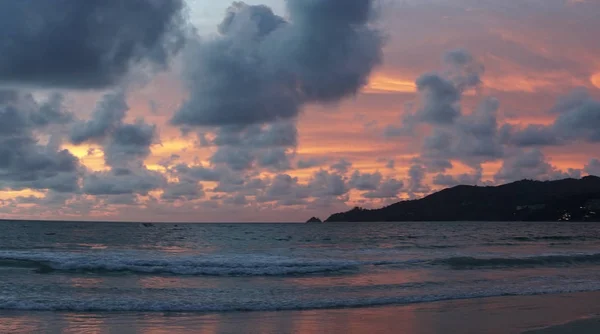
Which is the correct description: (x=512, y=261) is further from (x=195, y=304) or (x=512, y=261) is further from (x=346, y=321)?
(x=195, y=304)

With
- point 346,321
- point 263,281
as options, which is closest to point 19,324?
point 346,321

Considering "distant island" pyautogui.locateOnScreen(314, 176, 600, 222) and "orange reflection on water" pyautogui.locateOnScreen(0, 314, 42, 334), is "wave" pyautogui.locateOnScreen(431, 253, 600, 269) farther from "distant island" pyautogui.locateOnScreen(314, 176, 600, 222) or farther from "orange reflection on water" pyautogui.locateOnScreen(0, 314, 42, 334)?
"distant island" pyautogui.locateOnScreen(314, 176, 600, 222)

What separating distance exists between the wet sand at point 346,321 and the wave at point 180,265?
1147 centimetres

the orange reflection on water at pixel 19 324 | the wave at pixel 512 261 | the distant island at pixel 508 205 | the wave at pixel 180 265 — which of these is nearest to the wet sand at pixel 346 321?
the orange reflection on water at pixel 19 324

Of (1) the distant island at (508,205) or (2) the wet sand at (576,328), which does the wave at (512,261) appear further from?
(1) the distant island at (508,205)

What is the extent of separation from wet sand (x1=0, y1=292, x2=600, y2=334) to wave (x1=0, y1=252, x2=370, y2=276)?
11467mm

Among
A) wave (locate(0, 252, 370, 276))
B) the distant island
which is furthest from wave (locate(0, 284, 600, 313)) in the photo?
the distant island

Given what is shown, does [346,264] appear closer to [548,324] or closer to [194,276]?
[194,276]

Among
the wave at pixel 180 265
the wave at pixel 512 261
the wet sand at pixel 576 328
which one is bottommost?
the wet sand at pixel 576 328

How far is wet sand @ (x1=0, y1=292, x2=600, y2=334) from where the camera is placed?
1561cm

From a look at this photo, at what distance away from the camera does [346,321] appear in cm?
1694

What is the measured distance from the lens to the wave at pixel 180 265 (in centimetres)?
2964

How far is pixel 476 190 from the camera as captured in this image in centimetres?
18712

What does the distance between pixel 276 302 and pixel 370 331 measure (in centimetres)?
581
